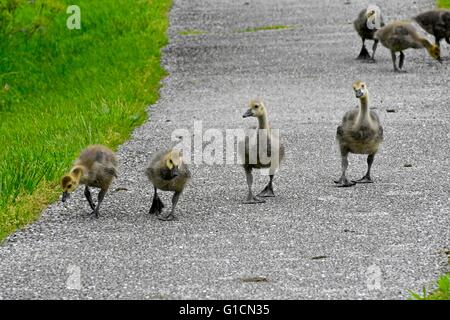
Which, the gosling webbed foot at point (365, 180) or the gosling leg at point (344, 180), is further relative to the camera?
the gosling webbed foot at point (365, 180)

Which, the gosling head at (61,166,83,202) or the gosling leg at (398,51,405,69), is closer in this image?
the gosling head at (61,166,83,202)

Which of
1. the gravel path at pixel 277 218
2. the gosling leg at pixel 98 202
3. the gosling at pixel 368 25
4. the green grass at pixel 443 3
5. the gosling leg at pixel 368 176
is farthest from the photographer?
the green grass at pixel 443 3

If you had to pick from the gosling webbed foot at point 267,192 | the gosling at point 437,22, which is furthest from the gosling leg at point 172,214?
the gosling at point 437,22

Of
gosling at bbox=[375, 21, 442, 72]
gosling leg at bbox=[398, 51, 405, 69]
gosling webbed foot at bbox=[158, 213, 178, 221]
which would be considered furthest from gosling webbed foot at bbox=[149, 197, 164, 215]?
gosling leg at bbox=[398, 51, 405, 69]

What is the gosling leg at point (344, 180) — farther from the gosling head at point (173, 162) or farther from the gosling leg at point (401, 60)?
the gosling leg at point (401, 60)

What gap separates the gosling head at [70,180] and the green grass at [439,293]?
3.13 m

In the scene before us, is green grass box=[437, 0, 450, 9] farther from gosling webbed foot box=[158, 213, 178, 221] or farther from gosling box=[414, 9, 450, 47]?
gosling webbed foot box=[158, 213, 178, 221]

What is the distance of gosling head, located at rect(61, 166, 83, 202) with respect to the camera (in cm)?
866

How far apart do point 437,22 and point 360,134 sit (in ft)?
23.7

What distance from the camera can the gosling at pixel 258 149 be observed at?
9406 mm

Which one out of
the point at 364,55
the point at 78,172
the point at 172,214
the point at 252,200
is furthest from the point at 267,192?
the point at 364,55

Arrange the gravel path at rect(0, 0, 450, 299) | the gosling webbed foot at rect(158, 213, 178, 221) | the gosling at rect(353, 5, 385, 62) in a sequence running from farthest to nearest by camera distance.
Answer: the gosling at rect(353, 5, 385, 62) → the gosling webbed foot at rect(158, 213, 178, 221) → the gravel path at rect(0, 0, 450, 299)

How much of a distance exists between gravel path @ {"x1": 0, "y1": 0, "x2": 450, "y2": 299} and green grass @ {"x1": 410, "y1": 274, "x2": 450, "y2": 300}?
126 millimetres

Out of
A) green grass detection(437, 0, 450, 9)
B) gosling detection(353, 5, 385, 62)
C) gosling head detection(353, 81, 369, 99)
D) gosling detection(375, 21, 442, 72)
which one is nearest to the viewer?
gosling head detection(353, 81, 369, 99)
